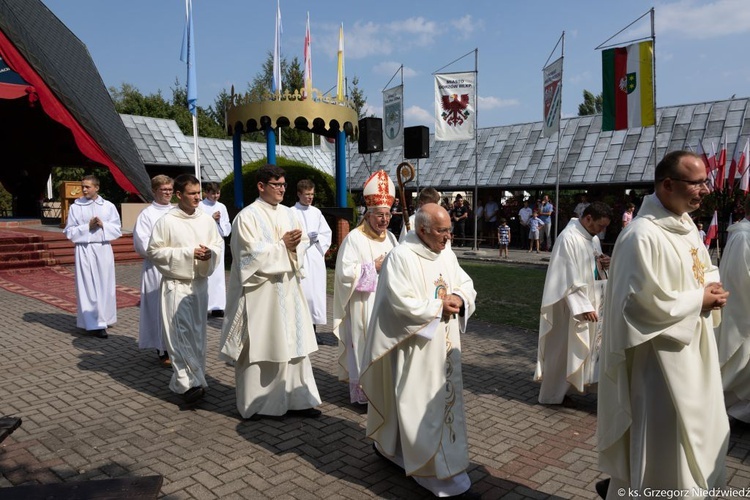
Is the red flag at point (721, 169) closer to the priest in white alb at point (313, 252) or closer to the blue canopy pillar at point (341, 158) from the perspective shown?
the priest in white alb at point (313, 252)

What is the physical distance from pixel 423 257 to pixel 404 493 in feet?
4.99

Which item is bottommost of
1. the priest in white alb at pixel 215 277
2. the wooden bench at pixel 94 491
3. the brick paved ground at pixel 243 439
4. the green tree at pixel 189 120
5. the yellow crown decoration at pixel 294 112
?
the brick paved ground at pixel 243 439

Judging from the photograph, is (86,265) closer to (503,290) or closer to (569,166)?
(503,290)

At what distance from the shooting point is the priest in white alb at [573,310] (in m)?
5.12

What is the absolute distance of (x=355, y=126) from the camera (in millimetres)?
14430

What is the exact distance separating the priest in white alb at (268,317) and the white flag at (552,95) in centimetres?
1274

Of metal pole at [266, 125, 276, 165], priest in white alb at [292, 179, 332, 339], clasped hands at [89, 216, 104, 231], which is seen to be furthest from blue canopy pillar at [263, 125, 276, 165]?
clasped hands at [89, 216, 104, 231]

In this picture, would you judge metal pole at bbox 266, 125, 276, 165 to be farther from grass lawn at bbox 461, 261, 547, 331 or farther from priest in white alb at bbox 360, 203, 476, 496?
priest in white alb at bbox 360, 203, 476, 496

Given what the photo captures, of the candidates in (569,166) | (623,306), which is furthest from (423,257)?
(569,166)

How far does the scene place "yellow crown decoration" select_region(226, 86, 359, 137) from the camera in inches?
527

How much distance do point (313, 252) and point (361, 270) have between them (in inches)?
114

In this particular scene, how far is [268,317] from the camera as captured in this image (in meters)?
4.90

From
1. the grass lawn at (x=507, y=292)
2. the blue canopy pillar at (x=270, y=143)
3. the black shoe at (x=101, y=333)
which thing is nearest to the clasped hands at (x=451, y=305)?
the grass lawn at (x=507, y=292)

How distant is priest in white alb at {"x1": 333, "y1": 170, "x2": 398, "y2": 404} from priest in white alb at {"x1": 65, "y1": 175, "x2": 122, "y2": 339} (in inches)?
169
